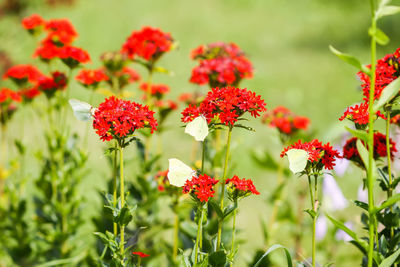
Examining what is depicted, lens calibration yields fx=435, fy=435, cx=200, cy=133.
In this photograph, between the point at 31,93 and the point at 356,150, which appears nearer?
the point at 356,150

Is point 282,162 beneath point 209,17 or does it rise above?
beneath

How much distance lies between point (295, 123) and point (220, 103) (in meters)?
0.87

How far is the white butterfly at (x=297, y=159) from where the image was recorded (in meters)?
0.92

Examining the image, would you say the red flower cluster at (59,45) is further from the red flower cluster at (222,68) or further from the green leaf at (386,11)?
the green leaf at (386,11)

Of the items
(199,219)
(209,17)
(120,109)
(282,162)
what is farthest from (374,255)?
(209,17)

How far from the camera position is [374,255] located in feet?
3.25

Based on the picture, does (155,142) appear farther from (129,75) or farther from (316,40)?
(316,40)

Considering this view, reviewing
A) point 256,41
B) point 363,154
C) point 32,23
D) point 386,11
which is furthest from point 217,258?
point 256,41

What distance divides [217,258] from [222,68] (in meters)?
0.73

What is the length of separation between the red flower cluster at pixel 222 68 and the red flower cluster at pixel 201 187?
62cm

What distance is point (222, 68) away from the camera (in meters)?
1.51

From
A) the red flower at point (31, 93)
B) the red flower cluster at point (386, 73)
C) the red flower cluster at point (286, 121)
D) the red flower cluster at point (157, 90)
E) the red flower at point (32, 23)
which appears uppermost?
the red flower at point (32, 23)

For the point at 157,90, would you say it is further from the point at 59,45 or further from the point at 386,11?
the point at 386,11

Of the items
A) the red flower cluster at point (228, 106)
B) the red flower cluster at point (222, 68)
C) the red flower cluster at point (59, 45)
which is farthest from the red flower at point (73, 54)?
the red flower cluster at point (228, 106)
